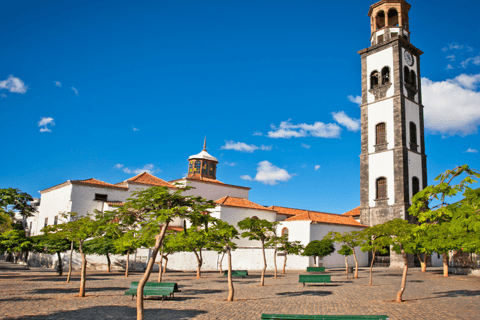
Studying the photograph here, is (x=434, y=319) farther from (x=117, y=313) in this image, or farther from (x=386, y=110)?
(x=386, y=110)

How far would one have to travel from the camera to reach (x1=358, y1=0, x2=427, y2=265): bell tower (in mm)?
40594

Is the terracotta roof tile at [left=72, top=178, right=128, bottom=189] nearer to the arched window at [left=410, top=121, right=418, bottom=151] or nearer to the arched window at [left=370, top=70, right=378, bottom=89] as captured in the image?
the arched window at [left=370, top=70, right=378, bottom=89]

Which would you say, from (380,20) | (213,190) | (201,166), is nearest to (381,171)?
(380,20)

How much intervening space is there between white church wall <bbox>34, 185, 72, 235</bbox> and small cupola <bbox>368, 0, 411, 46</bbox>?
39.0 m

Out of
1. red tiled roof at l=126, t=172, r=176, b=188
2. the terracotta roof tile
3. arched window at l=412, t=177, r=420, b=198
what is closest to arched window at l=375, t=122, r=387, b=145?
arched window at l=412, t=177, r=420, b=198

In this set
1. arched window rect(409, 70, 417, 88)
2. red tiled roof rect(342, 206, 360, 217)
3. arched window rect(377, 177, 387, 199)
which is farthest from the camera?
red tiled roof rect(342, 206, 360, 217)

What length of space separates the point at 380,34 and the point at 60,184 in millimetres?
40475

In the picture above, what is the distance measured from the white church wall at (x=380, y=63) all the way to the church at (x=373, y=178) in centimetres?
11

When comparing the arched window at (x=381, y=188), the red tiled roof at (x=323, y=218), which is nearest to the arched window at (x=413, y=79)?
the arched window at (x=381, y=188)

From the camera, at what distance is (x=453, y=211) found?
285 inches

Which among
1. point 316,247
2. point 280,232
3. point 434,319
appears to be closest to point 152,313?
point 434,319

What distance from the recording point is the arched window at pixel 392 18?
45.8 metres

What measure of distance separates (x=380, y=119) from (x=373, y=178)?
6.75 m

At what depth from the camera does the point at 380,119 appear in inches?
1686
